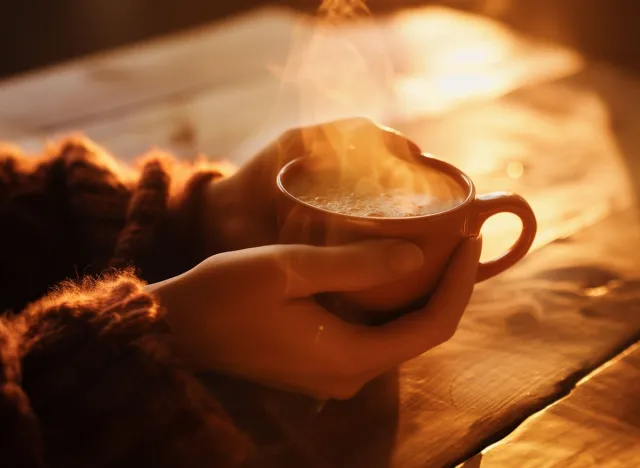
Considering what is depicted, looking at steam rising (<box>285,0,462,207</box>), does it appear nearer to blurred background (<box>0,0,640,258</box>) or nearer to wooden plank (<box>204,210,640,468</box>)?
blurred background (<box>0,0,640,258</box>)

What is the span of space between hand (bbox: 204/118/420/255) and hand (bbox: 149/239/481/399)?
0.15 metres

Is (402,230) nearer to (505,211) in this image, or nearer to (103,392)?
(505,211)

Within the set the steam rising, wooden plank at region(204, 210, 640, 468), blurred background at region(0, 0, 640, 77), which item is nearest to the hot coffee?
the steam rising

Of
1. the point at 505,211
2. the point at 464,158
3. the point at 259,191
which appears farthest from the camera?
the point at 464,158

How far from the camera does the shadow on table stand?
0.47 metres

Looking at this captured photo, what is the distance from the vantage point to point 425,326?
52 centimetres

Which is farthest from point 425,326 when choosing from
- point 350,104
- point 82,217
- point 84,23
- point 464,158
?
point 84,23

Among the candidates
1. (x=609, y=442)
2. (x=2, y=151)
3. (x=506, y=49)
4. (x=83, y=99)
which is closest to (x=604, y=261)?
(x=609, y=442)

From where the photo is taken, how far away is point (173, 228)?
0.69 m

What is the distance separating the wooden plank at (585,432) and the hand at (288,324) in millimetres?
94

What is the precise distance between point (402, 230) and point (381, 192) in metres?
0.12

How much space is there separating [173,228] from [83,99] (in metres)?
0.67

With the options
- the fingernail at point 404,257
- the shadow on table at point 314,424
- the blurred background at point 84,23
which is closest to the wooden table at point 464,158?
the shadow on table at point 314,424

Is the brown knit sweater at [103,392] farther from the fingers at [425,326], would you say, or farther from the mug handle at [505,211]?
the mug handle at [505,211]
